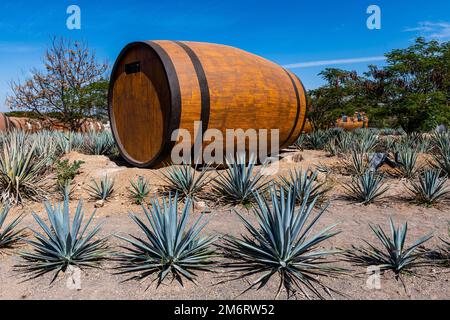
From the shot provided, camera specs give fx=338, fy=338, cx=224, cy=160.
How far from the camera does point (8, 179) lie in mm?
4562

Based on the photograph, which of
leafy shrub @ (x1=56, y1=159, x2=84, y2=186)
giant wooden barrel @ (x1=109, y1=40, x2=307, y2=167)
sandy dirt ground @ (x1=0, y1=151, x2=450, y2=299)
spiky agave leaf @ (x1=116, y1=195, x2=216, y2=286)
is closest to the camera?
sandy dirt ground @ (x1=0, y1=151, x2=450, y2=299)

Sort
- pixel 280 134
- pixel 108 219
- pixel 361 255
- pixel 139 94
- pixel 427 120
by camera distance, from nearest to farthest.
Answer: pixel 361 255, pixel 108 219, pixel 139 94, pixel 280 134, pixel 427 120

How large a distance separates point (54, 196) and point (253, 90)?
10.9 feet

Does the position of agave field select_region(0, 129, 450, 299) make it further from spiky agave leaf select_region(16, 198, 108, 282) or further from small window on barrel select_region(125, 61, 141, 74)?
small window on barrel select_region(125, 61, 141, 74)

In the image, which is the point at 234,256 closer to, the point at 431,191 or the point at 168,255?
the point at 168,255

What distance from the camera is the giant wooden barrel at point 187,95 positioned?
189 inches

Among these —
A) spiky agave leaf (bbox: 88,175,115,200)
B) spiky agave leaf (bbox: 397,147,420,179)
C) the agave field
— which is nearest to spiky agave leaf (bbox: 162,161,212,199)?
the agave field

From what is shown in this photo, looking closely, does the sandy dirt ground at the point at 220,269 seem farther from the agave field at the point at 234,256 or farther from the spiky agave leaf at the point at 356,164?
the spiky agave leaf at the point at 356,164

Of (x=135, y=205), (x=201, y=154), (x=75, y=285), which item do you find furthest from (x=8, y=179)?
(x=75, y=285)

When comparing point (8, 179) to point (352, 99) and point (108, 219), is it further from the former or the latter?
point (352, 99)

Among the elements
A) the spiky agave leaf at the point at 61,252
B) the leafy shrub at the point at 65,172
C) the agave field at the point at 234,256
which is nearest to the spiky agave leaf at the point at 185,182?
the agave field at the point at 234,256

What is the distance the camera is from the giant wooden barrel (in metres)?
4.81

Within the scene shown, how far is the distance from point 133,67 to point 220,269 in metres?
4.24

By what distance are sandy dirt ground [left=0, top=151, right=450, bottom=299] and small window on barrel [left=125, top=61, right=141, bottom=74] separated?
5.48ft
